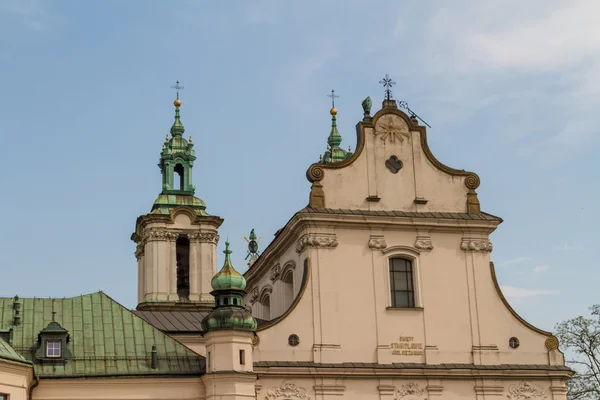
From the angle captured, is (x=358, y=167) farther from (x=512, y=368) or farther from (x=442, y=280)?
(x=512, y=368)

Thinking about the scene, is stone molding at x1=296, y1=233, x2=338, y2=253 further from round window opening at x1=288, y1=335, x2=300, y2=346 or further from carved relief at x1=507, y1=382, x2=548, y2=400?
carved relief at x1=507, y1=382, x2=548, y2=400

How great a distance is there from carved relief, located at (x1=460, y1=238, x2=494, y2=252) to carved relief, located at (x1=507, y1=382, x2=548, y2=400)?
4480mm

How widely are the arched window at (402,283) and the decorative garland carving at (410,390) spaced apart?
8.33ft

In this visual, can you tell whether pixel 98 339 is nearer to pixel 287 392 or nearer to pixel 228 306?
pixel 228 306

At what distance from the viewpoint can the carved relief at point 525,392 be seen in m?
35.5

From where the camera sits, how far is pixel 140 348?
34375 millimetres

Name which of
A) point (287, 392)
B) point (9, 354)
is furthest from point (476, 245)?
point (9, 354)

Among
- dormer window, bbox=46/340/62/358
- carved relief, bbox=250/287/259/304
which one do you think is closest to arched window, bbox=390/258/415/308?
carved relief, bbox=250/287/259/304

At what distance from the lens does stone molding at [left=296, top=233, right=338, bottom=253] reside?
117 feet

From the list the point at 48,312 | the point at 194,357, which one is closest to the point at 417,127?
the point at 194,357

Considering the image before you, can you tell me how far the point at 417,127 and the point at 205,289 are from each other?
19.4 meters

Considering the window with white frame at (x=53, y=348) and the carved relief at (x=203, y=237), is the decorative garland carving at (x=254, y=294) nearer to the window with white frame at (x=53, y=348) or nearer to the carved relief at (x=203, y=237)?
the window with white frame at (x=53, y=348)

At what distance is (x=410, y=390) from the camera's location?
115 ft

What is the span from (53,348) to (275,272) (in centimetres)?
905
